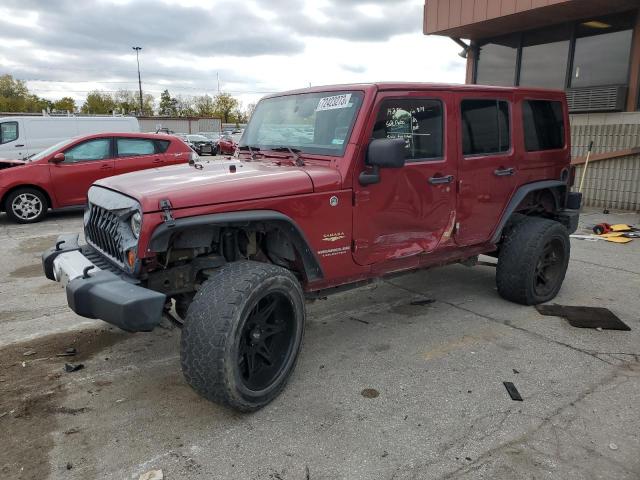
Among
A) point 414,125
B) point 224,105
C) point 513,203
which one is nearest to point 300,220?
point 414,125

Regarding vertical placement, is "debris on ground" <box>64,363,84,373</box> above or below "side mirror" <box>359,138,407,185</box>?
below

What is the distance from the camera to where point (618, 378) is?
333cm

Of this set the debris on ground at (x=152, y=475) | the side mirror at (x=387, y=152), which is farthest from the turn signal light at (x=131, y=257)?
the side mirror at (x=387, y=152)

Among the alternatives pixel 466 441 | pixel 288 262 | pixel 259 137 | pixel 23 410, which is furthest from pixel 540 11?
pixel 23 410

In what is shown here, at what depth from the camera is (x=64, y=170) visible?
29.2 ft

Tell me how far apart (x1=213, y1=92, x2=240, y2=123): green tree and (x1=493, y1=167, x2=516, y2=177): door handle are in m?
77.5

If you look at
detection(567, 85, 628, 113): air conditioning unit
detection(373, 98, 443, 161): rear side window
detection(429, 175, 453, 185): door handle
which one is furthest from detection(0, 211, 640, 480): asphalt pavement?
detection(567, 85, 628, 113): air conditioning unit

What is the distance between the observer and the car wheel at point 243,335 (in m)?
2.63

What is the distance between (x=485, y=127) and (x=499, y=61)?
9.50 meters

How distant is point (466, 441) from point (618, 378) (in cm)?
142

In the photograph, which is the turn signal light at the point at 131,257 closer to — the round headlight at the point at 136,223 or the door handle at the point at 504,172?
the round headlight at the point at 136,223

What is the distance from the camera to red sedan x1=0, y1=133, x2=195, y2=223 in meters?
8.68

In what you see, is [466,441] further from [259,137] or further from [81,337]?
[81,337]

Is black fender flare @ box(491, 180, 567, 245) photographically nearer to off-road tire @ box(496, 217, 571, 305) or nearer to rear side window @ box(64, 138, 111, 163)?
off-road tire @ box(496, 217, 571, 305)
